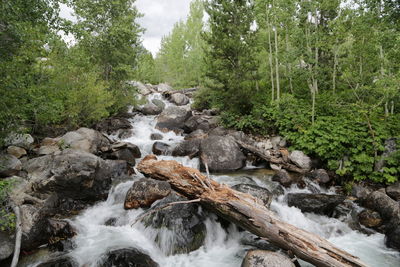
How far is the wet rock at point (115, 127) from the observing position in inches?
656

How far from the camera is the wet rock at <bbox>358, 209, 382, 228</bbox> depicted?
7918 millimetres

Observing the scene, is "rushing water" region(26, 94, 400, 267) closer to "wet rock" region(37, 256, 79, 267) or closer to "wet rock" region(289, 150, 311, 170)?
"wet rock" region(37, 256, 79, 267)

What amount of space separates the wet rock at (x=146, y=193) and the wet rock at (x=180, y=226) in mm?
742

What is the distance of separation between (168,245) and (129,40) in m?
15.3

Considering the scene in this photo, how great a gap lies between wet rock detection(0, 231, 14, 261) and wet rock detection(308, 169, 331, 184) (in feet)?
34.9

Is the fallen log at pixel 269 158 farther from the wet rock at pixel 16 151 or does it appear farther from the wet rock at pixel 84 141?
the wet rock at pixel 16 151

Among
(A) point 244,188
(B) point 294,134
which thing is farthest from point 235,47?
(A) point 244,188

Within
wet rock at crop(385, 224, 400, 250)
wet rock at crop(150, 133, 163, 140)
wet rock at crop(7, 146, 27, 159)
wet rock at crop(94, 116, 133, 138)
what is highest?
wet rock at crop(94, 116, 133, 138)

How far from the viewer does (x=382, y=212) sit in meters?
8.05

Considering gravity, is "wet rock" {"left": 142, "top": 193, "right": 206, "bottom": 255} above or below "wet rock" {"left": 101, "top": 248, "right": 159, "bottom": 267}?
above

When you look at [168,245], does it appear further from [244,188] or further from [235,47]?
[235,47]

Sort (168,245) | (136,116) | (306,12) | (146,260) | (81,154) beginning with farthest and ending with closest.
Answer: (136,116) < (306,12) < (81,154) < (168,245) < (146,260)

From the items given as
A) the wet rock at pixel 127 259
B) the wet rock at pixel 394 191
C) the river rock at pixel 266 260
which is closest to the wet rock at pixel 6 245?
the wet rock at pixel 127 259

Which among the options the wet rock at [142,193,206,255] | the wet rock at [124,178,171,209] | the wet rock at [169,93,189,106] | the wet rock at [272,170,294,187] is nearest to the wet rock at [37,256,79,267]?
the wet rock at [142,193,206,255]
